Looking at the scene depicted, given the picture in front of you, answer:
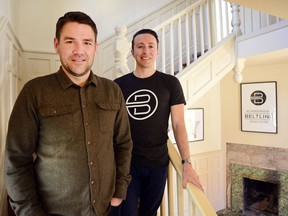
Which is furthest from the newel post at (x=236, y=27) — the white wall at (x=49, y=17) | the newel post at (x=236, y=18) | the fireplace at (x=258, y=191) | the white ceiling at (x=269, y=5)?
the fireplace at (x=258, y=191)

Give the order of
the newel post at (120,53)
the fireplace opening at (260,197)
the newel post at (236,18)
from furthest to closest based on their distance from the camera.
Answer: the fireplace opening at (260,197) → the newel post at (236,18) → the newel post at (120,53)

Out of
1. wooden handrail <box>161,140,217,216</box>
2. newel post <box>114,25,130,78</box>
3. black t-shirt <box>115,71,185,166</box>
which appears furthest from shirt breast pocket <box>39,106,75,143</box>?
newel post <box>114,25,130,78</box>

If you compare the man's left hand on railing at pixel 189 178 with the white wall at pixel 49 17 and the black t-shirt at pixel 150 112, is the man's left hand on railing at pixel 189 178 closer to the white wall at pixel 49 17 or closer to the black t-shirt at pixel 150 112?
the black t-shirt at pixel 150 112

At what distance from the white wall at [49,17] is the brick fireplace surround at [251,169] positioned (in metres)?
3.45

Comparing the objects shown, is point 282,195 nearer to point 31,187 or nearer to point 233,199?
point 233,199

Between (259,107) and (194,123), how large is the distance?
1257mm

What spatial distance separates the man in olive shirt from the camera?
0.87 m

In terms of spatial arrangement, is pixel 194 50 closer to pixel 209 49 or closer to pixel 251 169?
pixel 209 49

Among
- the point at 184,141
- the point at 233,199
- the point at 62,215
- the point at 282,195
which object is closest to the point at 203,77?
the point at 184,141

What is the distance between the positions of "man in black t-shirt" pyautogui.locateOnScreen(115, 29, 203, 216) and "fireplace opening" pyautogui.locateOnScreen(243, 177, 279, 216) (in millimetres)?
3917

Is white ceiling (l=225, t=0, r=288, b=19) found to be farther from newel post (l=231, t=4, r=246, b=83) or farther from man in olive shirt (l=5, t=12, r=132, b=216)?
newel post (l=231, t=4, r=246, b=83)

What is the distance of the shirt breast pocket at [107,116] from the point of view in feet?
3.30

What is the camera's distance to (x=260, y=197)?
477cm

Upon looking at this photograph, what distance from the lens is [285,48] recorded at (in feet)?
8.57
